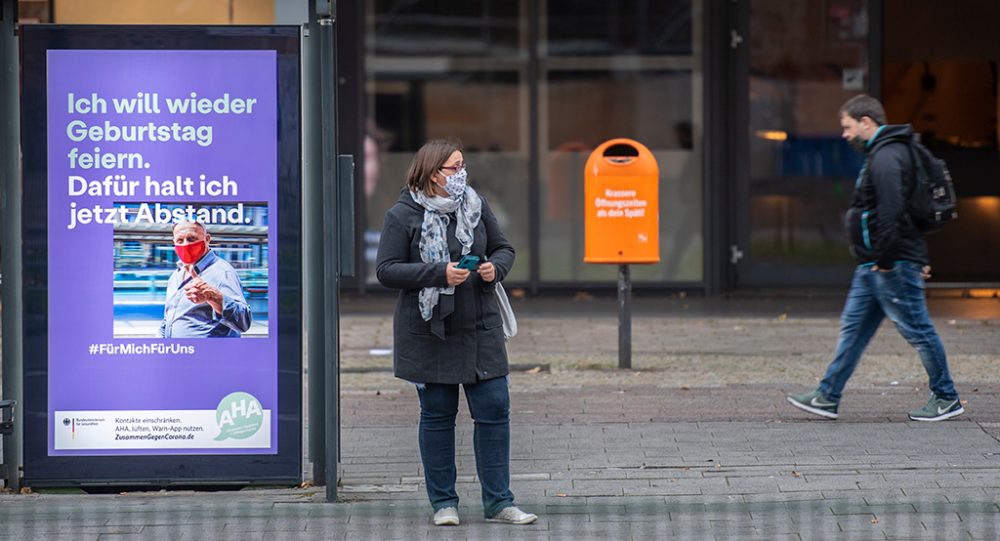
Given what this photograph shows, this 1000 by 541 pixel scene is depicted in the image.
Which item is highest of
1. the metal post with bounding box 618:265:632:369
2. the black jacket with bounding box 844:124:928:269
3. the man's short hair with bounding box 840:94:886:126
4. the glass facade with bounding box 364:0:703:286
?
the glass facade with bounding box 364:0:703:286

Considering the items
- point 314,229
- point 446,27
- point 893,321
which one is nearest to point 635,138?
point 446,27

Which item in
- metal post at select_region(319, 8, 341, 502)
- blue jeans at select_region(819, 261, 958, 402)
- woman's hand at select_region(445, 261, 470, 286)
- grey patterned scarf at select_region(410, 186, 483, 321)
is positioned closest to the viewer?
woman's hand at select_region(445, 261, 470, 286)

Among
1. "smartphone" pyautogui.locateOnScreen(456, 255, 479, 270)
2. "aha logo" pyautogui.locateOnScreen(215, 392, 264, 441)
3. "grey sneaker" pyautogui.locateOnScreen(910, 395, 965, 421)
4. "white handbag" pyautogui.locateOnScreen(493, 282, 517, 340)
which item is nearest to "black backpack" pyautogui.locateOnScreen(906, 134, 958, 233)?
"grey sneaker" pyautogui.locateOnScreen(910, 395, 965, 421)

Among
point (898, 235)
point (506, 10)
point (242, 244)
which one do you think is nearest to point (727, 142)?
point (506, 10)

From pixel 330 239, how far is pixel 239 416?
3.01 ft

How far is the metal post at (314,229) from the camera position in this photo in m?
6.67

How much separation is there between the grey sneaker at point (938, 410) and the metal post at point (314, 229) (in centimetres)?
334

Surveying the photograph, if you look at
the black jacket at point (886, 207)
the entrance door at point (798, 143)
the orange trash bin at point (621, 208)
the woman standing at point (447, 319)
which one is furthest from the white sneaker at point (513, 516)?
the entrance door at point (798, 143)

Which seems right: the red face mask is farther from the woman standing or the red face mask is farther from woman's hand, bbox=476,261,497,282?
woman's hand, bbox=476,261,497,282

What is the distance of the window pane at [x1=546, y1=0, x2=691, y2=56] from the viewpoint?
14.0 metres

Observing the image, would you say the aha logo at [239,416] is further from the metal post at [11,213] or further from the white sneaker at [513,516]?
the white sneaker at [513,516]

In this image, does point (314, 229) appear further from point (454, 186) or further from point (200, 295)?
point (454, 186)

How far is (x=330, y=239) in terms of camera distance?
6.52 meters

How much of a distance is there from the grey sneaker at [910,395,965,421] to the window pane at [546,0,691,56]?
6.42 m
